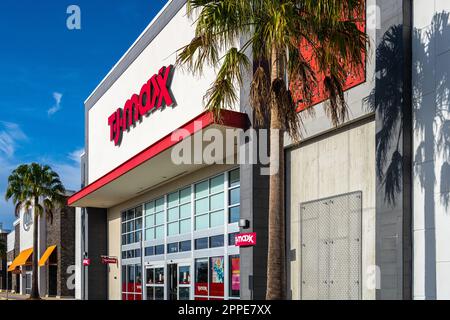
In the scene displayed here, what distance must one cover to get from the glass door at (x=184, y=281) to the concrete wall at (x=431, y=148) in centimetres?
1423

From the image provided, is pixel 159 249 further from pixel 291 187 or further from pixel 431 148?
pixel 431 148

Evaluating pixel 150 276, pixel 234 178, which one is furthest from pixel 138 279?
pixel 234 178

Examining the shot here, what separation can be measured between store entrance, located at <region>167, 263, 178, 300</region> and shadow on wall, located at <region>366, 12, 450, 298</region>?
15384 millimetres

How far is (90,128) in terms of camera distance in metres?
36.6

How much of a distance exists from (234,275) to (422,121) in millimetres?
10852

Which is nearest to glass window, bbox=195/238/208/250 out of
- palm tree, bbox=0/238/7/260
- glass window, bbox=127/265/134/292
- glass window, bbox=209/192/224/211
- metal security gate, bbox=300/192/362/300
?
glass window, bbox=209/192/224/211

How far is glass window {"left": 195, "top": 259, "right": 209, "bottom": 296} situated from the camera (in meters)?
23.5

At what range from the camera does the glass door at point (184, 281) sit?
25.2 meters

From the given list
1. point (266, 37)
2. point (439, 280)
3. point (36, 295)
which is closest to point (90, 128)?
point (36, 295)

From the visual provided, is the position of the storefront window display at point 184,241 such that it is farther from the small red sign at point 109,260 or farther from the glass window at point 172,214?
the small red sign at point 109,260

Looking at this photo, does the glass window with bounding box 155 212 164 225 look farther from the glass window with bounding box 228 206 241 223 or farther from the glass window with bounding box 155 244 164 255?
the glass window with bounding box 228 206 241 223

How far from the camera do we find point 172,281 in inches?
1064

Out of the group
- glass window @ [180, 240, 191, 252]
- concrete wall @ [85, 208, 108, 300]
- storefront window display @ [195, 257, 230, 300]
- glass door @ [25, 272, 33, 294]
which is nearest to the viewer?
storefront window display @ [195, 257, 230, 300]
